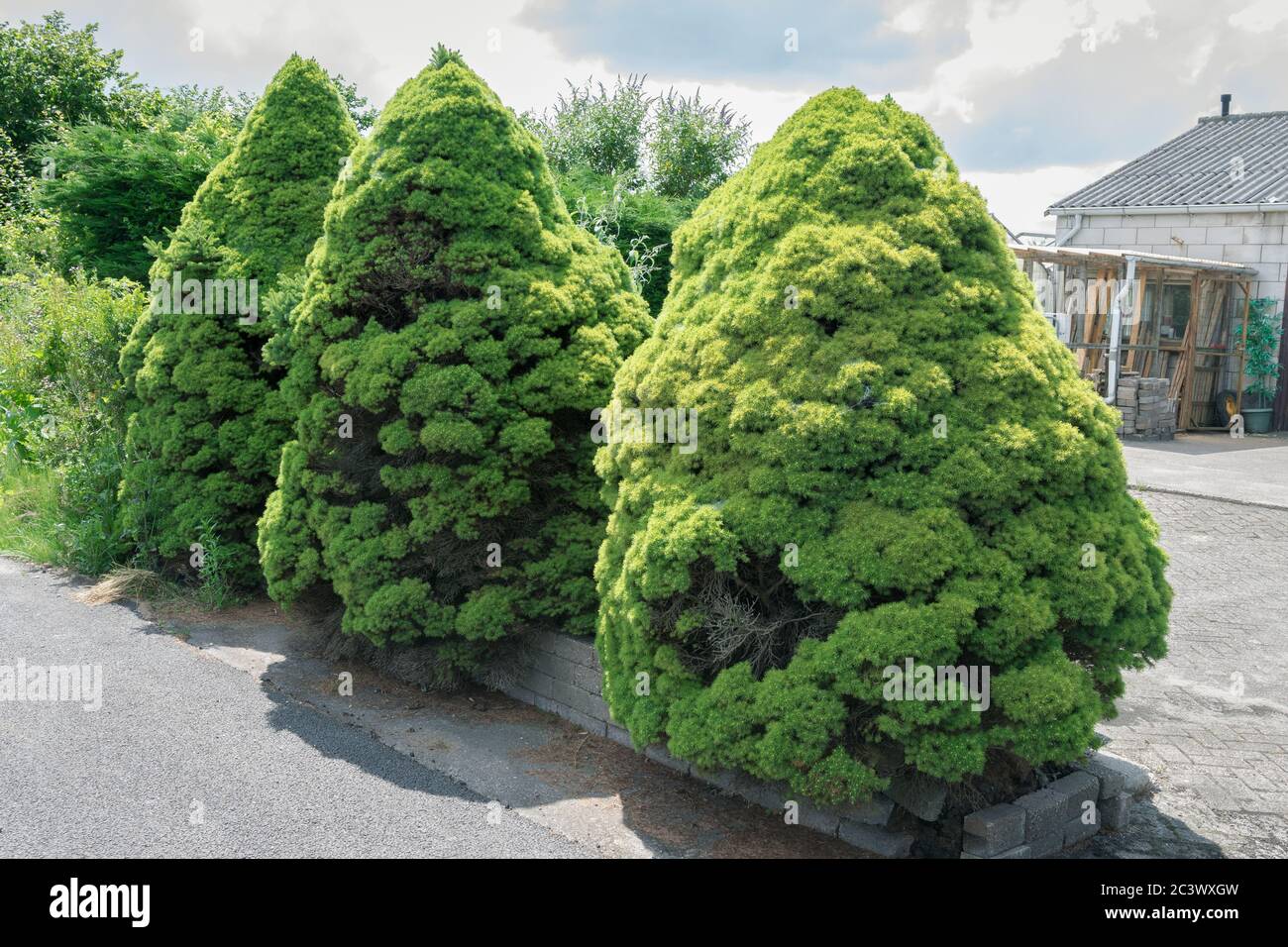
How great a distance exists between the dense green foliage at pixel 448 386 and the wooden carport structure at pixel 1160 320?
48.3 feet

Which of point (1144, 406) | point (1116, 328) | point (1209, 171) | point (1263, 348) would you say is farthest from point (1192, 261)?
point (1209, 171)

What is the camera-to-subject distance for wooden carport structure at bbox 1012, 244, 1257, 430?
19.0m

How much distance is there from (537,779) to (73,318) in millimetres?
6798

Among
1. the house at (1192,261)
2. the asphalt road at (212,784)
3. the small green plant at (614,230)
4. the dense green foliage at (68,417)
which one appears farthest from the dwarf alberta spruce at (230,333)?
the house at (1192,261)

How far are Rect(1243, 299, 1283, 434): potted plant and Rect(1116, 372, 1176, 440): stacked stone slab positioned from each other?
8.37 feet

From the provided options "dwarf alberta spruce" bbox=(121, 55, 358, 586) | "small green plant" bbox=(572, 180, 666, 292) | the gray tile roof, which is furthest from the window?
"dwarf alberta spruce" bbox=(121, 55, 358, 586)

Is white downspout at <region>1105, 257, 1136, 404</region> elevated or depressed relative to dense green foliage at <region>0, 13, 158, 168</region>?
depressed

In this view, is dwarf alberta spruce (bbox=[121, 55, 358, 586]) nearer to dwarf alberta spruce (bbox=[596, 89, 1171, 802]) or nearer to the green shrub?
the green shrub

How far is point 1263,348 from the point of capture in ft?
65.9

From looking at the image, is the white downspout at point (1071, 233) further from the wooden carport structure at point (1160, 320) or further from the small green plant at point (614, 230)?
the small green plant at point (614, 230)

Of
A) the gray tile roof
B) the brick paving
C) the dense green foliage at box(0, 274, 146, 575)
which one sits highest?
the gray tile roof

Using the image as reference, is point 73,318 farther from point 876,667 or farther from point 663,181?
point 663,181

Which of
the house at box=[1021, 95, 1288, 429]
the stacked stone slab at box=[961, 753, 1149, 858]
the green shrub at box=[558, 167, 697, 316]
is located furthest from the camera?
the house at box=[1021, 95, 1288, 429]
